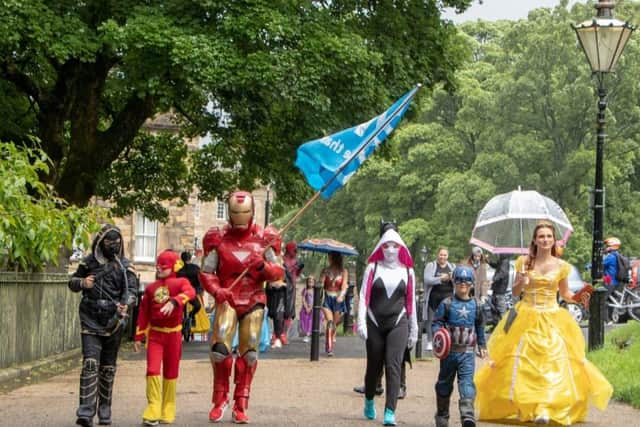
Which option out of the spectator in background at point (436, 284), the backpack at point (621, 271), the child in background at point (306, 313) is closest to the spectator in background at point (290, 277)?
the child in background at point (306, 313)

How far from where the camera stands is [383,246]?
39.7 feet

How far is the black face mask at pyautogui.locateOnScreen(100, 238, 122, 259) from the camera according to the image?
11367mm

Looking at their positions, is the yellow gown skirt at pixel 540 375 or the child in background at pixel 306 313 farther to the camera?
the child in background at pixel 306 313

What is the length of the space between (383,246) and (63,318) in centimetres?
818

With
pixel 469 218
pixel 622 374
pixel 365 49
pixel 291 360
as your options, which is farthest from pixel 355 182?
pixel 622 374

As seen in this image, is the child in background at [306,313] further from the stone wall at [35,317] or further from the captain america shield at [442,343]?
the captain america shield at [442,343]

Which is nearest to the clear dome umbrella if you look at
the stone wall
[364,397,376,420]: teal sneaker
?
the stone wall

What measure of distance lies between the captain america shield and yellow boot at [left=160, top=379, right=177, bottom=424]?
224 centimetres

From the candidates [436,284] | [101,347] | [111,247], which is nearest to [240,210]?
[111,247]

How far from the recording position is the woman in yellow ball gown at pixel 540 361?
11688 millimetres

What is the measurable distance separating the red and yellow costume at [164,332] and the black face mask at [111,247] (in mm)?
396

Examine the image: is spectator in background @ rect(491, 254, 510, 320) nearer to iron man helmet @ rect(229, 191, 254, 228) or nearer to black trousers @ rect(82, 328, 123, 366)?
iron man helmet @ rect(229, 191, 254, 228)

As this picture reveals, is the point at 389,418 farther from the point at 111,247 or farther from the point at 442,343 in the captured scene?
the point at 111,247

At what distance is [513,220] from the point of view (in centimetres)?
2508
